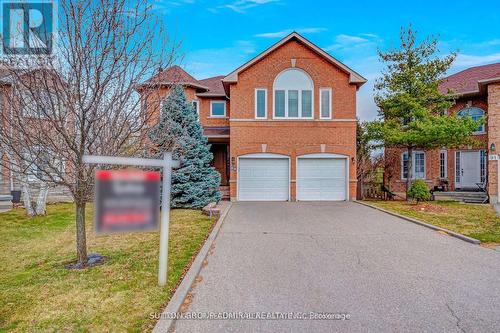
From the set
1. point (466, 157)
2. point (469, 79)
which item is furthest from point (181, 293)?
point (469, 79)

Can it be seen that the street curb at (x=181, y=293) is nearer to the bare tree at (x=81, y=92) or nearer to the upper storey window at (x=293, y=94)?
the bare tree at (x=81, y=92)

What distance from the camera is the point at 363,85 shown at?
64.7 ft

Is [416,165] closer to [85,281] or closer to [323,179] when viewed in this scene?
[323,179]

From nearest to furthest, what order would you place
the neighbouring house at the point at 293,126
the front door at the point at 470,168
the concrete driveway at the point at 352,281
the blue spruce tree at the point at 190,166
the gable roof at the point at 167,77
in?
the concrete driveway at the point at 352,281 < the gable roof at the point at 167,77 < the blue spruce tree at the point at 190,166 < the neighbouring house at the point at 293,126 < the front door at the point at 470,168

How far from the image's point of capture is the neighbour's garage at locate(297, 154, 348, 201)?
63.1 ft

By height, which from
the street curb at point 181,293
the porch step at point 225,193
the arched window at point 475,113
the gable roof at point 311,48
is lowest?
the street curb at point 181,293

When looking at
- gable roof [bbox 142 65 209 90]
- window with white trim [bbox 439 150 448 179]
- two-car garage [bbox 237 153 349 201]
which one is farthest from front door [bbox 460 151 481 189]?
gable roof [bbox 142 65 209 90]

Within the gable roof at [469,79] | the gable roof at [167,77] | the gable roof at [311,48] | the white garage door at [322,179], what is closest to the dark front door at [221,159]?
the gable roof at [311,48]

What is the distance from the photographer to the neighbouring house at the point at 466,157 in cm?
1866

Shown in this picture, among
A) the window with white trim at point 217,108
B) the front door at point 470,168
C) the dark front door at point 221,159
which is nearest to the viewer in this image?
the front door at point 470,168

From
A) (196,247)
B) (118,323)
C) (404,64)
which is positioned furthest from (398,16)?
(118,323)

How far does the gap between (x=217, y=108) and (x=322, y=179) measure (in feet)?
29.3

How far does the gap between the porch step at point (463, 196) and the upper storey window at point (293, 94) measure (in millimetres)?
10151

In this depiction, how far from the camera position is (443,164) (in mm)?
23625
